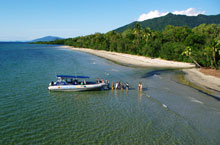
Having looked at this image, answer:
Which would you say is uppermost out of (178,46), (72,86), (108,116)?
(178,46)

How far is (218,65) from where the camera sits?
4641 centimetres

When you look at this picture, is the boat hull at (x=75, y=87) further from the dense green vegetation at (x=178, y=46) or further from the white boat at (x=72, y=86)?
the dense green vegetation at (x=178, y=46)

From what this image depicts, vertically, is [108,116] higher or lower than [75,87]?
lower

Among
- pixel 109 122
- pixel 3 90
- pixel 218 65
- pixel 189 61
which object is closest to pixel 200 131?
pixel 109 122

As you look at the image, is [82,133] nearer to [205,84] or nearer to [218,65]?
[205,84]

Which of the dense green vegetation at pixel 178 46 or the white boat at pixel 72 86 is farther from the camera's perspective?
the dense green vegetation at pixel 178 46

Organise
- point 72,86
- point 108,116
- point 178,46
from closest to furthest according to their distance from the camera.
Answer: point 108,116, point 72,86, point 178,46

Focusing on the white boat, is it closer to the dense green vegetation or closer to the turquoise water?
the turquoise water

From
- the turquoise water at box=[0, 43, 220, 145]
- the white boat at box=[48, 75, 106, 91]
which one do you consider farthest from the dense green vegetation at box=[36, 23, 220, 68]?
the white boat at box=[48, 75, 106, 91]

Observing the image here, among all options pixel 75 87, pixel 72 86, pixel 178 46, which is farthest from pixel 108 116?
pixel 178 46

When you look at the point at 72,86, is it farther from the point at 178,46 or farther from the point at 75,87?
the point at 178,46

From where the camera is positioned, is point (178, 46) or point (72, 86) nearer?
point (72, 86)

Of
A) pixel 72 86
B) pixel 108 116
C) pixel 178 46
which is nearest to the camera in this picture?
pixel 108 116

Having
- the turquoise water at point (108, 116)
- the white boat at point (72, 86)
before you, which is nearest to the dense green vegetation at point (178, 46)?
the turquoise water at point (108, 116)
